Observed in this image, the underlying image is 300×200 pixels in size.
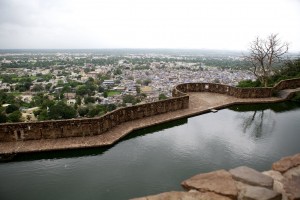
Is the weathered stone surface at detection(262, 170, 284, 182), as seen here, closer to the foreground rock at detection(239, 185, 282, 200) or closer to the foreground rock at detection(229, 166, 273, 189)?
the foreground rock at detection(229, 166, 273, 189)

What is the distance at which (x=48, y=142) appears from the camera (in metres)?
9.66

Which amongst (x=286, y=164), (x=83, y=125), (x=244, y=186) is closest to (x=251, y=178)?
(x=244, y=186)

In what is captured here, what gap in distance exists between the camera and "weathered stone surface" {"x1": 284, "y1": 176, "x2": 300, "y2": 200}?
4477mm

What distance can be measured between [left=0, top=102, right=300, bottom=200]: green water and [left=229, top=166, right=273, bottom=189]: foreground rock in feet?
8.05

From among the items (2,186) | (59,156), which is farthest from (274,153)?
(2,186)

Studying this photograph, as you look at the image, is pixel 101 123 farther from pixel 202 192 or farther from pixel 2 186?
pixel 202 192

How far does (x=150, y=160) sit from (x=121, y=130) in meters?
2.64

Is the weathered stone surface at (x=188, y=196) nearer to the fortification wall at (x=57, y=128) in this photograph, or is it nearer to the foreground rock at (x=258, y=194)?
the foreground rock at (x=258, y=194)

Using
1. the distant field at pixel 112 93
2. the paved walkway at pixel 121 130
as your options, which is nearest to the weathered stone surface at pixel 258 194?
the paved walkway at pixel 121 130

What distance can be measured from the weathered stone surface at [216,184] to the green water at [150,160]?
2.16m

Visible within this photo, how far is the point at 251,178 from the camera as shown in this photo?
16.1 feet

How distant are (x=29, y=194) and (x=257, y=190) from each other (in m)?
6.04

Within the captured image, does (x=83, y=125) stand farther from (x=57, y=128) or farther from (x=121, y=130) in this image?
(x=121, y=130)

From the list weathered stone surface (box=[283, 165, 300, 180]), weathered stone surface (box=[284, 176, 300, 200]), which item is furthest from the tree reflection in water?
weathered stone surface (box=[284, 176, 300, 200])
